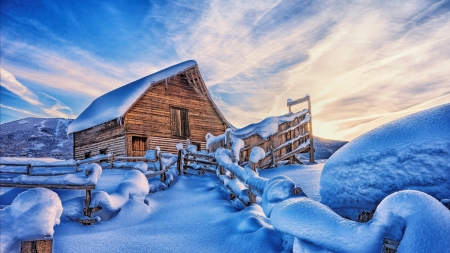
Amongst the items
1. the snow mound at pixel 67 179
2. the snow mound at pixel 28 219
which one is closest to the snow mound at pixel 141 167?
the snow mound at pixel 67 179

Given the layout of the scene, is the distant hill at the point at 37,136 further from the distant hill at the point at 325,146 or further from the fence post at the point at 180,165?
the fence post at the point at 180,165

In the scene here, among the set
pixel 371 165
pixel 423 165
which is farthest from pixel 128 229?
pixel 423 165

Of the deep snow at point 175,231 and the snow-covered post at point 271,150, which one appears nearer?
the deep snow at point 175,231

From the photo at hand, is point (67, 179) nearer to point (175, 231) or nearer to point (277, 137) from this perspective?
point (175, 231)

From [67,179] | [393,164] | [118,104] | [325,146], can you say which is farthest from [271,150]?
[325,146]

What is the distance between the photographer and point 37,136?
62781 millimetres

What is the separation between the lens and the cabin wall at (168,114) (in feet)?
56.5

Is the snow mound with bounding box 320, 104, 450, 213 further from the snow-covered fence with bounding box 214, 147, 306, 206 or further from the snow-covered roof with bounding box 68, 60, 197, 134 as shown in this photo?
the snow-covered roof with bounding box 68, 60, 197, 134

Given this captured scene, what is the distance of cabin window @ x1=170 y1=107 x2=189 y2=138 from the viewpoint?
19.0m

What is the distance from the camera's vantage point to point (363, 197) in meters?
2.84

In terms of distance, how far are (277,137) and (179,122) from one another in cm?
953

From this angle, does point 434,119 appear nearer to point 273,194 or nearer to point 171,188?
point 273,194

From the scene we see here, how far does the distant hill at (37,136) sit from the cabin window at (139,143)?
42.3 meters

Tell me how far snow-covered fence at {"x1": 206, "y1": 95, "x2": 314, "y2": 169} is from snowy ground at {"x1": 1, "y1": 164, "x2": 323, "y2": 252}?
15.0ft
